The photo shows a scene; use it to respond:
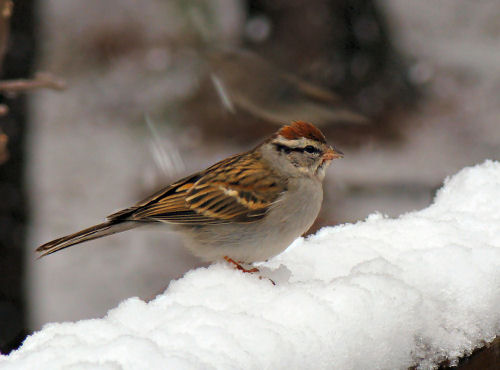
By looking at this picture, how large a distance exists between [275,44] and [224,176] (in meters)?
4.22

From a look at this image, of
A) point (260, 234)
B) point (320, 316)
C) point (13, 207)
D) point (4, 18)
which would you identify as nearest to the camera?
point (320, 316)

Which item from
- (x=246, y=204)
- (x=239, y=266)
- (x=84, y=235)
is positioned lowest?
(x=84, y=235)

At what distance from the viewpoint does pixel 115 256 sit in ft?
26.6

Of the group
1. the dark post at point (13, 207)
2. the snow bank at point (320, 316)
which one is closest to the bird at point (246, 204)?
the snow bank at point (320, 316)

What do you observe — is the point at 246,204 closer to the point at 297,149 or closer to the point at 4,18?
the point at 297,149

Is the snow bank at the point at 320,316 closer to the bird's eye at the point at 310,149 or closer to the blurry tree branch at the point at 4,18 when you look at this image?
the bird's eye at the point at 310,149

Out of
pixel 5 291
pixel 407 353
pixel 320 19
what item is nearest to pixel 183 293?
pixel 407 353

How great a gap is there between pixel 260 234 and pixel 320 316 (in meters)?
1.02

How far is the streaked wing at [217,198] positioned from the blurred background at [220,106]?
3079mm

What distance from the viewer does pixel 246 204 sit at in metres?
3.17

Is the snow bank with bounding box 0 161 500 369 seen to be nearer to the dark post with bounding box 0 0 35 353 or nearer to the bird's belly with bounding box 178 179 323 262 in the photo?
the bird's belly with bounding box 178 179 323 262

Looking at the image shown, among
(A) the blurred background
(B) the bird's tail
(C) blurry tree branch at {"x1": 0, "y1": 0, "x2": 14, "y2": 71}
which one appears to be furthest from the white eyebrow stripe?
(A) the blurred background

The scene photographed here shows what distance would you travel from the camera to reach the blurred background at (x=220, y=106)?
23.7ft

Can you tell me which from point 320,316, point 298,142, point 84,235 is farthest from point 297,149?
point 320,316
